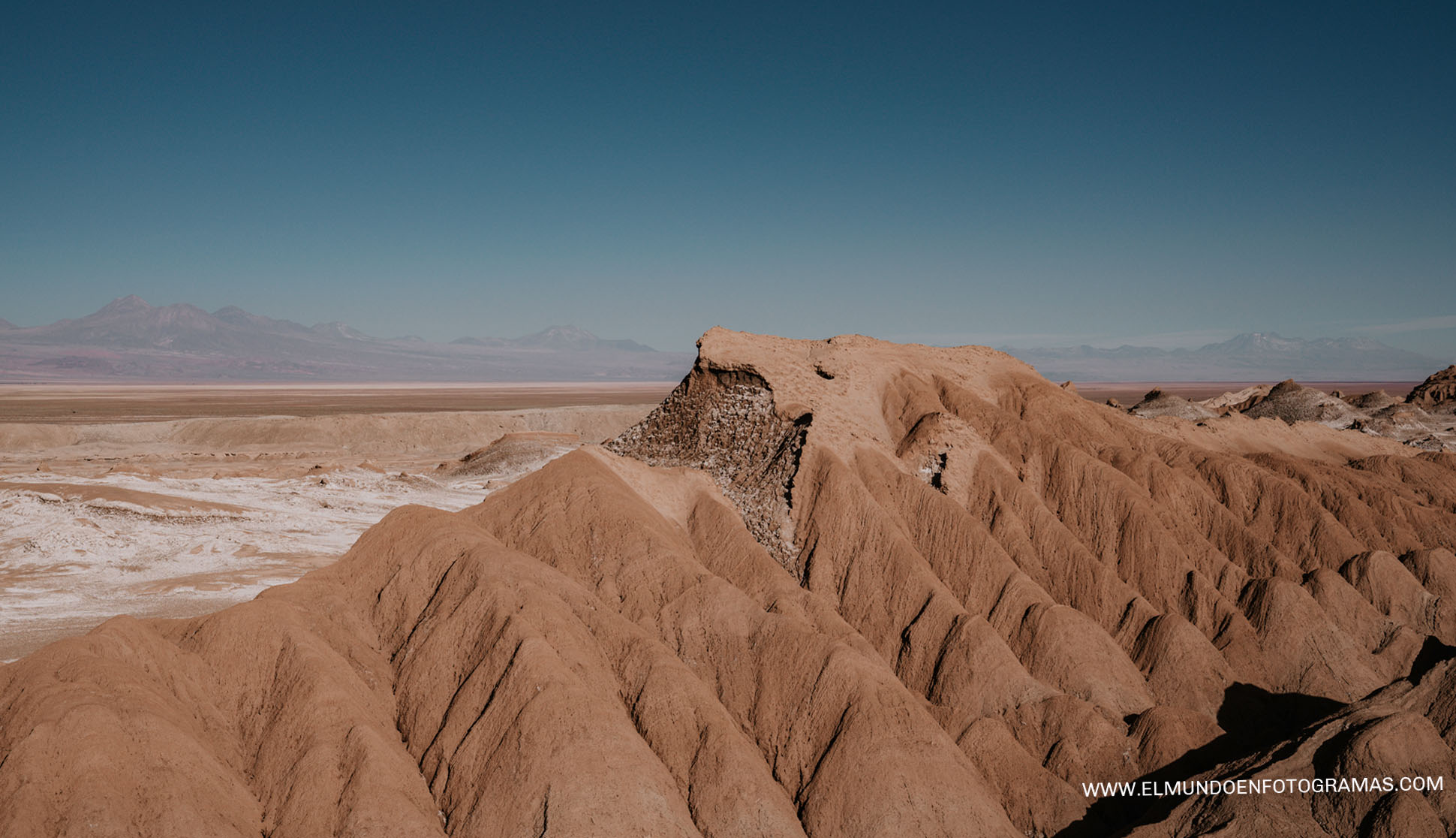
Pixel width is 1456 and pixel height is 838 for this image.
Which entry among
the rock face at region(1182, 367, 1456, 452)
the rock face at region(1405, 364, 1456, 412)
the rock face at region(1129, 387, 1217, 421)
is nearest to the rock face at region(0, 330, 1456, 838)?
the rock face at region(1182, 367, 1456, 452)

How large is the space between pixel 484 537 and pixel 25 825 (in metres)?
8.23

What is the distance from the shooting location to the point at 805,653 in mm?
15289

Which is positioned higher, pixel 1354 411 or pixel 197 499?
pixel 1354 411

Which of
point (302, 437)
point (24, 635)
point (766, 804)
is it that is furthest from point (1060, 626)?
point (302, 437)

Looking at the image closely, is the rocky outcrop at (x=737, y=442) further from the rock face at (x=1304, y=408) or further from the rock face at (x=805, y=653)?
the rock face at (x=1304, y=408)

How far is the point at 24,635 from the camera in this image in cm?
2112

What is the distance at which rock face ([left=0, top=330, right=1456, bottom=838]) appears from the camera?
11758mm

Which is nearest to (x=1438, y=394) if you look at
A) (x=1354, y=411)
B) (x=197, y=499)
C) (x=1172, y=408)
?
(x=1354, y=411)

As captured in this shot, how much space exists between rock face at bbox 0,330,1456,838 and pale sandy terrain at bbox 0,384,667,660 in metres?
11.8

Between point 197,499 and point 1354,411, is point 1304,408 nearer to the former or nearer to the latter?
point 1354,411

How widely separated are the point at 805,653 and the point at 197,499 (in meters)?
29.9

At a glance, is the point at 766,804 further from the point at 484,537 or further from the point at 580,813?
the point at 484,537

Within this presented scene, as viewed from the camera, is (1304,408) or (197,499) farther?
(1304,408)

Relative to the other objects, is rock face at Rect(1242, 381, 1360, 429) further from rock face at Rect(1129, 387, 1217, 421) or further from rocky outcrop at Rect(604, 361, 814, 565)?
rocky outcrop at Rect(604, 361, 814, 565)
